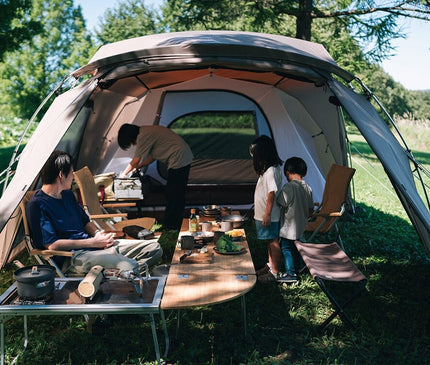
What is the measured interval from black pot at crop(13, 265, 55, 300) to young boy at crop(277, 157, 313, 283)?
232cm

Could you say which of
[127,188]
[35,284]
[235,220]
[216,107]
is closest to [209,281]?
[35,284]

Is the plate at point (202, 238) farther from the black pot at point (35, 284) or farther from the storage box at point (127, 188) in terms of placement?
the storage box at point (127, 188)

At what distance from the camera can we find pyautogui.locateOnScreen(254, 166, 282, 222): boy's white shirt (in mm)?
4250

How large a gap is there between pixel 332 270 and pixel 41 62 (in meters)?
40.4

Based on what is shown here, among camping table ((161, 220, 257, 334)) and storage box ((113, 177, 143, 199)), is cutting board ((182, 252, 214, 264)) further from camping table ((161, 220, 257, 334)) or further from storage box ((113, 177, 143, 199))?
storage box ((113, 177, 143, 199))

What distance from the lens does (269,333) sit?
3467mm

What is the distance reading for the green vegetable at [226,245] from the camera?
11.4 feet

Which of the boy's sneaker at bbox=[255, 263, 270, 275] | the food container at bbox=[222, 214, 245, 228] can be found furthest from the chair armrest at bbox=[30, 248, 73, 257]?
the boy's sneaker at bbox=[255, 263, 270, 275]

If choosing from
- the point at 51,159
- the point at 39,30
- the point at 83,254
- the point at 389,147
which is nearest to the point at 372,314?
the point at 389,147

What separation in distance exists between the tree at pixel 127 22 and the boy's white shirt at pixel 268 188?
3370 cm

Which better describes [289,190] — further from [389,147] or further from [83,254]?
[83,254]

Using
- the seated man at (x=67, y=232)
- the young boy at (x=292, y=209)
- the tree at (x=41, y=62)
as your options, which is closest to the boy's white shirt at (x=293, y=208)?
the young boy at (x=292, y=209)

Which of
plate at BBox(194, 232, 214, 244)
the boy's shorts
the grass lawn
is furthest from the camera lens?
the boy's shorts

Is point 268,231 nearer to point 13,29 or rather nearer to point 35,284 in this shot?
point 35,284
